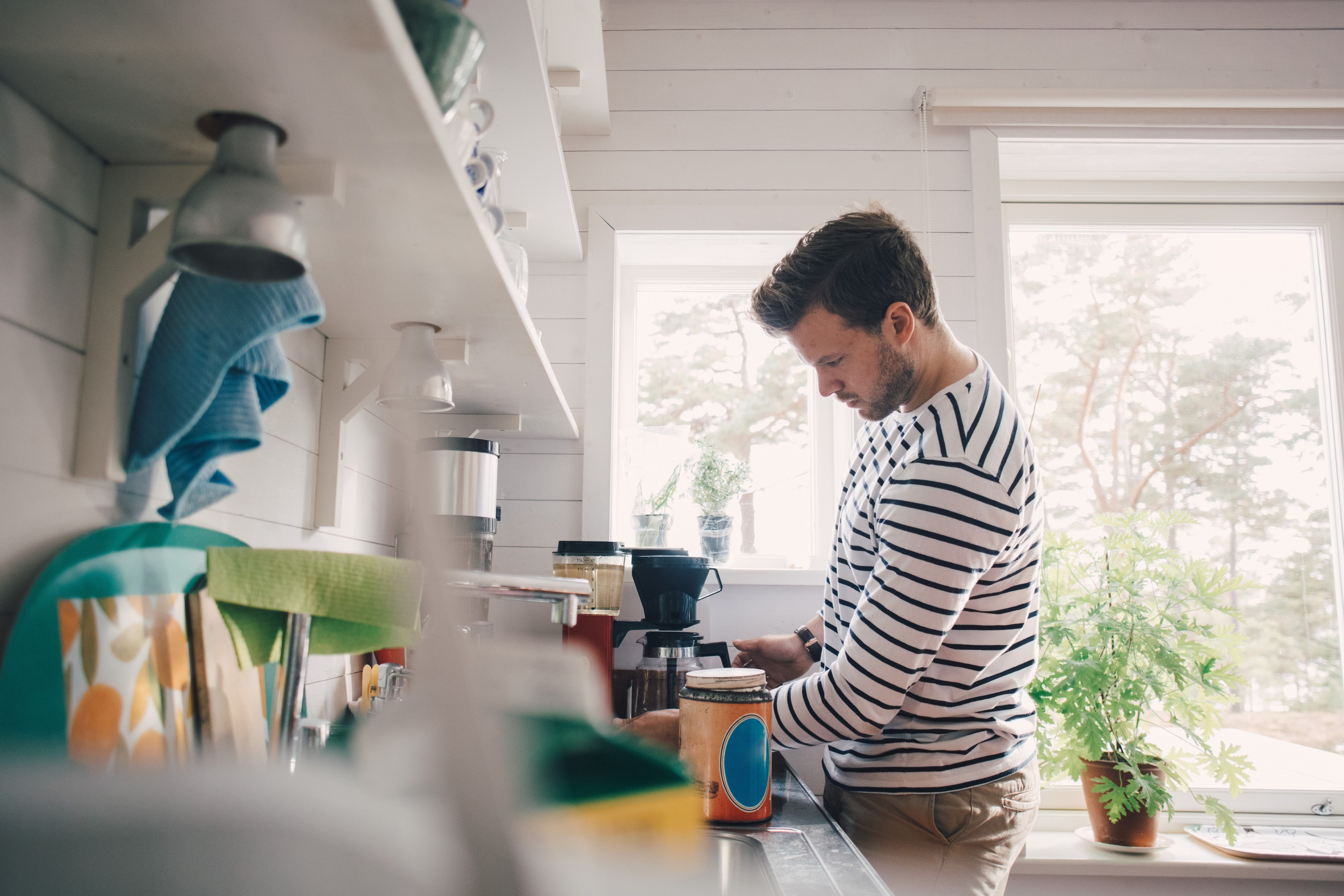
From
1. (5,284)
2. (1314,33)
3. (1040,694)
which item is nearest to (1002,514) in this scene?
(1040,694)

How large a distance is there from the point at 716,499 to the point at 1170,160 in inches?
58.9

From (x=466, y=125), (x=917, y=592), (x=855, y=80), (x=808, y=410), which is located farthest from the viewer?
(x=808, y=410)

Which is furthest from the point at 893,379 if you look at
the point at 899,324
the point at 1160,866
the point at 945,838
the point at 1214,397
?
the point at 1214,397

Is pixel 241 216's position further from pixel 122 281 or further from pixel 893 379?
pixel 893 379

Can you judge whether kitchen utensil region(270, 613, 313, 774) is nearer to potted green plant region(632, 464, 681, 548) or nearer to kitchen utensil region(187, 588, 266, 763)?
kitchen utensil region(187, 588, 266, 763)

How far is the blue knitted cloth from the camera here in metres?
0.60

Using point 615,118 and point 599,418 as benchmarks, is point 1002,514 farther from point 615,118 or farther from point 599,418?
point 615,118

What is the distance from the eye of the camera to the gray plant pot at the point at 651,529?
6.22 ft

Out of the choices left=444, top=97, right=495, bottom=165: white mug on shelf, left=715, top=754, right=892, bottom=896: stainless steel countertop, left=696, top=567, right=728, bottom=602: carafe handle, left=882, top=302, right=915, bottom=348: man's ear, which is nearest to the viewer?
left=444, top=97, right=495, bottom=165: white mug on shelf

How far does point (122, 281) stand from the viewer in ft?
2.10

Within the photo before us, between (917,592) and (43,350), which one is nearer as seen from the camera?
(43,350)

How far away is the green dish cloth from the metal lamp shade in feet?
0.81

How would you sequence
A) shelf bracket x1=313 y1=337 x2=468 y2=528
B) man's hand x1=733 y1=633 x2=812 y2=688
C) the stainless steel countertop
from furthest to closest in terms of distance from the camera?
man's hand x1=733 y1=633 x2=812 y2=688 < shelf bracket x1=313 y1=337 x2=468 y2=528 < the stainless steel countertop

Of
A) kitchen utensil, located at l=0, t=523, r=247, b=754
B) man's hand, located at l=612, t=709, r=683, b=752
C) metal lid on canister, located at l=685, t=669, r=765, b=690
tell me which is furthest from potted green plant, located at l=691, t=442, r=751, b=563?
kitchen utensil, located at l=0, t=523, r=247, b=754
